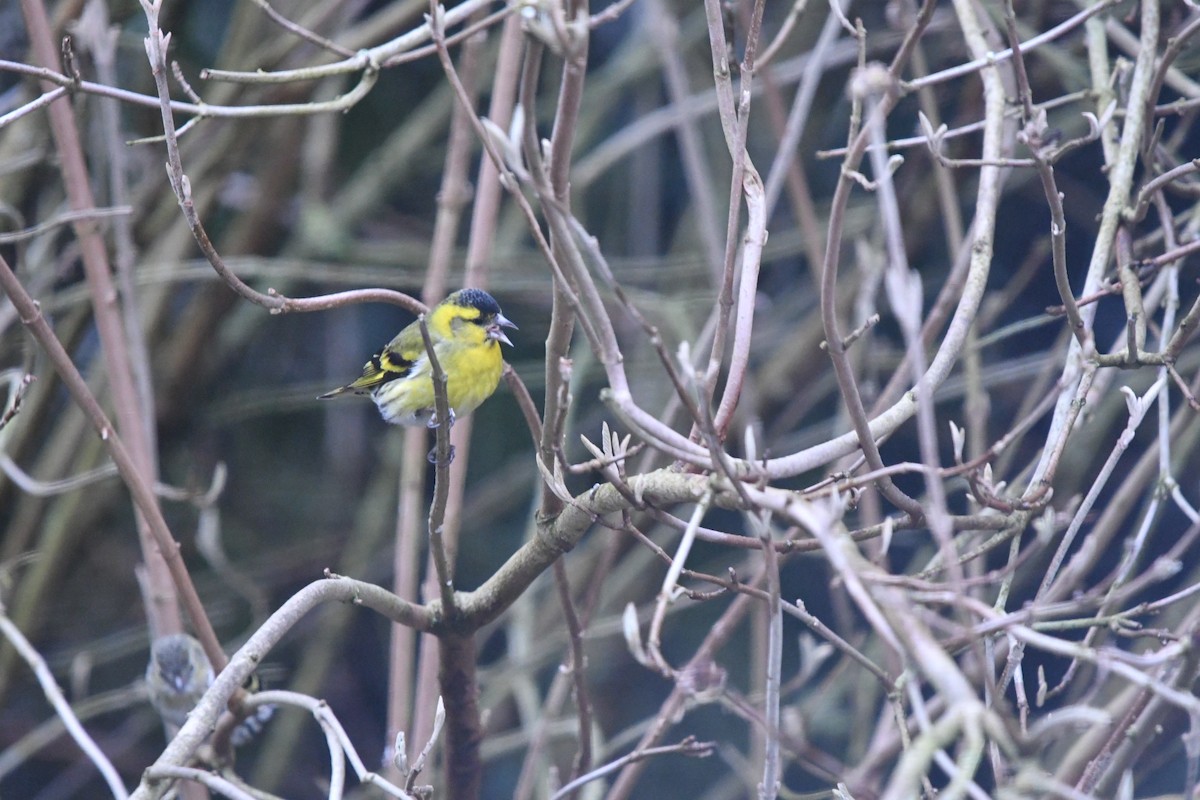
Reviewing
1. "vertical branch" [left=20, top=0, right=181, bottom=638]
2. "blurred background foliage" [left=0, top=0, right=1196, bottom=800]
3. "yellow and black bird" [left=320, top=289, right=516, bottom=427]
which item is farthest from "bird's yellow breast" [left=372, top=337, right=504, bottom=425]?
"blurred background foliage" [left=0, top=0, right=1196, bottom=800]

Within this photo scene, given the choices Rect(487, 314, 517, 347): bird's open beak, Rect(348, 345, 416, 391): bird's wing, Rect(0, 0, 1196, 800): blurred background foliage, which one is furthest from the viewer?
Rect(0, 0, 1196, 800): blurred background foliage

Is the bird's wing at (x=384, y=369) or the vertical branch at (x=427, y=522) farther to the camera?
the bird's wing at (x=384, y=369)

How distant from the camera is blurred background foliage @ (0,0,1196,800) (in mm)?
4125

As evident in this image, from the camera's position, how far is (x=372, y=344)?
222 inches

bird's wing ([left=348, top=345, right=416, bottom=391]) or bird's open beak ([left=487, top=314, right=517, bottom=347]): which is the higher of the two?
bird's open beak ([left=487, top=314, right=517, bottom=347])

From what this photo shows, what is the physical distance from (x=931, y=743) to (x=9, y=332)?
362 centimetres

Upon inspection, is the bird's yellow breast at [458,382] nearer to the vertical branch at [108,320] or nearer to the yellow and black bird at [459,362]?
the yellow and black bird at [459,362]

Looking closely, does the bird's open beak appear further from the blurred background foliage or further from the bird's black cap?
the blurred background foliage

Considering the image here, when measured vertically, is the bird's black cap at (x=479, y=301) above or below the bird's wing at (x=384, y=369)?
above

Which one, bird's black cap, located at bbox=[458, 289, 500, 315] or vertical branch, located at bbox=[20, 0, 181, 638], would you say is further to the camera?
bird's black cap, located at bbox=[458, 289, 500, 315]

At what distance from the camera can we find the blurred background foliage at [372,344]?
412cm

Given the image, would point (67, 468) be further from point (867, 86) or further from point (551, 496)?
point (867, 86)

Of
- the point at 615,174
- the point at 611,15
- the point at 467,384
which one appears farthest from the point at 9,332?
the point at 611,15

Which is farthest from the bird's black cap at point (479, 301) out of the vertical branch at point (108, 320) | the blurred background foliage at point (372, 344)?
the blurred background foliage at point (372, 344)
